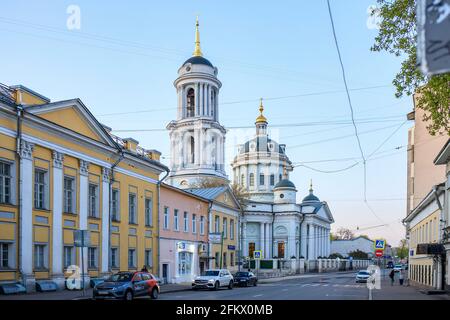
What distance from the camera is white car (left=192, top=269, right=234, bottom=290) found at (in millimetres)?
30969

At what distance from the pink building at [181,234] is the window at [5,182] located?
15.3m

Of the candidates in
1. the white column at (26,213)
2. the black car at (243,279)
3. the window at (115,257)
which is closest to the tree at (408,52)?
the white column at (26,213)

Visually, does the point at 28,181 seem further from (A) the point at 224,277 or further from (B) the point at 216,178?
(B) the point at 216,178

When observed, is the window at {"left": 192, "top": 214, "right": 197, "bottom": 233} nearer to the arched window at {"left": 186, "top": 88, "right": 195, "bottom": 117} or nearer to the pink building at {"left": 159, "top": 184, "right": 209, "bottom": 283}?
the pink building at {"left": 159, "top": 184, "right": 209, "bottom": 283}

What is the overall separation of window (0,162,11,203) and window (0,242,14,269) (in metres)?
1.85

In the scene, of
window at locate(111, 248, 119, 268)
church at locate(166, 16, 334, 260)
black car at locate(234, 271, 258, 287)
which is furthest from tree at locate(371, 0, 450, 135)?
church at locate(166, 16, 334, 260)

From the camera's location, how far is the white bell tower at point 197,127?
7656cm

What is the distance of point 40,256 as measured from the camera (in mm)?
24234

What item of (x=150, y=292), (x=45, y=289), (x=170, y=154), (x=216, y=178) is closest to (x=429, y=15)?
(x=150, y=292)

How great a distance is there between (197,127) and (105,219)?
49.4 m

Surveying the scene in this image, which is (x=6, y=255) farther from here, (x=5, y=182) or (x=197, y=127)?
(x=197, y=127)

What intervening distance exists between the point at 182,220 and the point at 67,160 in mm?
15456

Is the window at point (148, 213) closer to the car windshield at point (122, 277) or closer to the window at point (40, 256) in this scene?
the window at point (40, 256)

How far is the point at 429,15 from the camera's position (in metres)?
3.44
